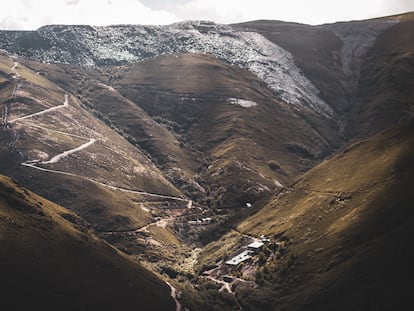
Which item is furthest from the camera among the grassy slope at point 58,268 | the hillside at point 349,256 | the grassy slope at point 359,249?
the grassy slope at point 58,268

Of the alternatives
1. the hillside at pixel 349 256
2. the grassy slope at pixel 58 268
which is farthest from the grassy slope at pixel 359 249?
the grassy slope at pixel 58 268

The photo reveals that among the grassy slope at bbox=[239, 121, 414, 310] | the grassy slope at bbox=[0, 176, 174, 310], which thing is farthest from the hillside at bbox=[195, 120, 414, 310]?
the grassy slope at bbox=[0, 176, 174, 310]

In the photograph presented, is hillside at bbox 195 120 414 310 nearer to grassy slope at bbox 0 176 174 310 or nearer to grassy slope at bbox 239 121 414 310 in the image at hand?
grassy slope at bbox 239 121 414 310

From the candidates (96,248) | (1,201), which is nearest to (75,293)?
(96,248)

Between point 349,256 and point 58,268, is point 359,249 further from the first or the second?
point 58,268

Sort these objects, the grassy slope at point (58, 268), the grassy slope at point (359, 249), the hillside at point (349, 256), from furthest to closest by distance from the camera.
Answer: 1. the grassy slope at point (58, 268)
2. the hillside at point (349, 256)
3. the grassy slope at point (359, 249)

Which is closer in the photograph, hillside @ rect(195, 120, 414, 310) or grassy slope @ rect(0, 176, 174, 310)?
Result: hillside @ rect(195, 120, 414, 310)

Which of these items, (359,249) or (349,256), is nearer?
(359,249)

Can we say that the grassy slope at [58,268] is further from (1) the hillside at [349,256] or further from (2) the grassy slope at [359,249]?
(2) the grassy slope at [359,249]

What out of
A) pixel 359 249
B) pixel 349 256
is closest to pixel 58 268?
pixel 349 256

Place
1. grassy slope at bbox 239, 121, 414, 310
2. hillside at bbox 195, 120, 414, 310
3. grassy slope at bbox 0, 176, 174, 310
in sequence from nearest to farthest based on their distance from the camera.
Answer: grassy slope at bbox 239, 121, 414, 310 → hillside at bbox 195, 120, 414, 310 → grassy slope at bbox 0, 176, 174, 310
